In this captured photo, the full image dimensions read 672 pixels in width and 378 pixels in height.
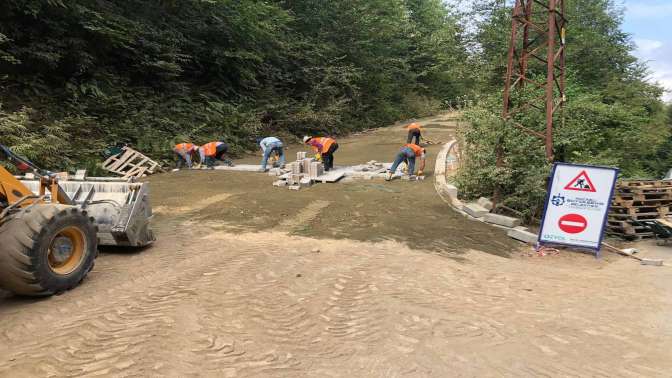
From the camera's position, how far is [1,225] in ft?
13.9

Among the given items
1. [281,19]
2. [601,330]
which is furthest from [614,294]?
[281,19]

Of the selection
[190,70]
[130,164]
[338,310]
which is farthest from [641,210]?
[190,70]

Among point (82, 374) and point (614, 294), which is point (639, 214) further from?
point (82, 374)

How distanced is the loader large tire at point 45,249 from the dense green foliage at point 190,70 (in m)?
7.81

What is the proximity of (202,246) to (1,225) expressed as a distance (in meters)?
2.63

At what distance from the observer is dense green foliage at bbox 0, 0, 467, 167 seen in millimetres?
13547

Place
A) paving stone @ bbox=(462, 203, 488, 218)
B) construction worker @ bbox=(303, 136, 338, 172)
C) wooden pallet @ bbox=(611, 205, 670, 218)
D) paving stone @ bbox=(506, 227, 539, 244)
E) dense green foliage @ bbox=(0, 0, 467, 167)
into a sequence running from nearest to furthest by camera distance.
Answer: paving stone @ bbox=(506, 227, 539, 244) → paving stone @ bbox=(462, 203, 488, 218) → wooden pallet @ bbox=(611, 205, 670, 218) → construction worker @ bbox=(303, 136, 338, 172) → dense green foliage @ bbox=(0, 0, 467, 167)

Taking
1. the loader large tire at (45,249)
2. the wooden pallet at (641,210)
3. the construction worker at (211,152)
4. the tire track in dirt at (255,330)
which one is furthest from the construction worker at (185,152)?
the wooden pallet at (641,210)

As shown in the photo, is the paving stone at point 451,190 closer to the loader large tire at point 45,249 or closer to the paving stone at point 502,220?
the paving stone at point 502,220

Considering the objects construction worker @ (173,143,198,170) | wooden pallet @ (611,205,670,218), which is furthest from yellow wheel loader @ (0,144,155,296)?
wooden pallet @ (611,205,670,218)

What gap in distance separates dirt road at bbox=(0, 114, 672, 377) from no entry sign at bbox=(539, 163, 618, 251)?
45 cm

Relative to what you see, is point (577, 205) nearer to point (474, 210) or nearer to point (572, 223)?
point (572, 223)

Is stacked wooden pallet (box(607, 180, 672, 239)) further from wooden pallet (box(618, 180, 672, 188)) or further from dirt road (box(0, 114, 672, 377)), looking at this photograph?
dirt road (box(0, 114, 672, 377))

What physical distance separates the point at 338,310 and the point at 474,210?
19.8 feet
